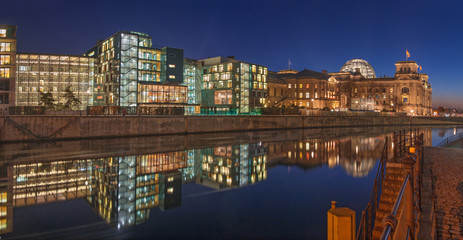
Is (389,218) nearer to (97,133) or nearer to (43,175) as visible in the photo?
(43,175)

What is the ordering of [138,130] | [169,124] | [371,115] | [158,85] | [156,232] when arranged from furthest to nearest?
[371,115] → [158,85] → [169,124] → [138,130] → [156,232]

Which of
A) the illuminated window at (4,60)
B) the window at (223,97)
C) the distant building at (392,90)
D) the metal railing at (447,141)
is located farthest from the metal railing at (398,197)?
the distant building at (392,90)

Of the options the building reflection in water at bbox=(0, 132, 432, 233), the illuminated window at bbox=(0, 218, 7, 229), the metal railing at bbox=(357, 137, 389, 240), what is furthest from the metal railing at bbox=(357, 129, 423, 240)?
the illuminated window at bbox=(0, 218, 7, 229)

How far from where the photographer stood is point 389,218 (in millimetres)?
3941

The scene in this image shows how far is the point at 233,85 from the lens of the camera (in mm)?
92188

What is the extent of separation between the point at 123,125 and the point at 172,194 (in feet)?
119

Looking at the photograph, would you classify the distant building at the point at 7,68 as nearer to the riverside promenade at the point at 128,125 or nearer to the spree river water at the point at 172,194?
the riverside promenade at the point at 128,125

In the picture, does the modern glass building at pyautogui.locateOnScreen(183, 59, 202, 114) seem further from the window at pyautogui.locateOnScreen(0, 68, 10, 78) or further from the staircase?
the staircase

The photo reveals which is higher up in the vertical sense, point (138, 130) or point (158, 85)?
point (158, 85)

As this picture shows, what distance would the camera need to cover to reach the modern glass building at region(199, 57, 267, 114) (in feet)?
302

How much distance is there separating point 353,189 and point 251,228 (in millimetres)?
10107

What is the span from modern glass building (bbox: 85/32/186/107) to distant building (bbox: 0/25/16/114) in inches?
753

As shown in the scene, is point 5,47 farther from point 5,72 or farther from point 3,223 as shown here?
point 3,223

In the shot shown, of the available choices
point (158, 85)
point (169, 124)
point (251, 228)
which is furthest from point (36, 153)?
point (158, 85)
